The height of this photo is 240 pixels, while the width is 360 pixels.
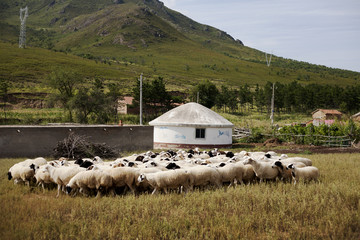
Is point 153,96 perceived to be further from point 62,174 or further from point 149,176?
point 149,176

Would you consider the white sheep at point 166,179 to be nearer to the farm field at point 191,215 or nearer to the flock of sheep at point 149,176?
the flock of sheep at point 149,176

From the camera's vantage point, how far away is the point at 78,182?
10.9 meters

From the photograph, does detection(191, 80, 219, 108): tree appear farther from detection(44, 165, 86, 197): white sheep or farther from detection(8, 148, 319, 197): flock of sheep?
detection(44, 165, 86, 197): white sheep

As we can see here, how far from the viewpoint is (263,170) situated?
13.1 m

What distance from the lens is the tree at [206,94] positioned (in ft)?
271

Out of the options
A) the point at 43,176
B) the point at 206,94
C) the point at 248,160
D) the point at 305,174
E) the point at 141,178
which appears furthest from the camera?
the point at 206,94

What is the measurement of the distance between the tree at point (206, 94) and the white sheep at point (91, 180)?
230 feet

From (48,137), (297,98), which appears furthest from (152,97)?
(297,98)

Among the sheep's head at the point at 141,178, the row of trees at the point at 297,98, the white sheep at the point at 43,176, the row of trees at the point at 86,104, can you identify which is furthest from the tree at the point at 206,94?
the sheep's head at the point at 141,178

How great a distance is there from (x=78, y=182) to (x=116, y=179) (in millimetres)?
1138

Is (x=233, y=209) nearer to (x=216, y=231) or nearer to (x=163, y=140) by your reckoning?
(x=216, y=231)

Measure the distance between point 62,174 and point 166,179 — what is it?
346 centimetres

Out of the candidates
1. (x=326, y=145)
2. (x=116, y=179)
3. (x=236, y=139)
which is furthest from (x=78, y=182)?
(x=236, y=139)

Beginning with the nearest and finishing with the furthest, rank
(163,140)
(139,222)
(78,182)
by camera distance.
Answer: (139,222) → (78,182) → (163,140)
